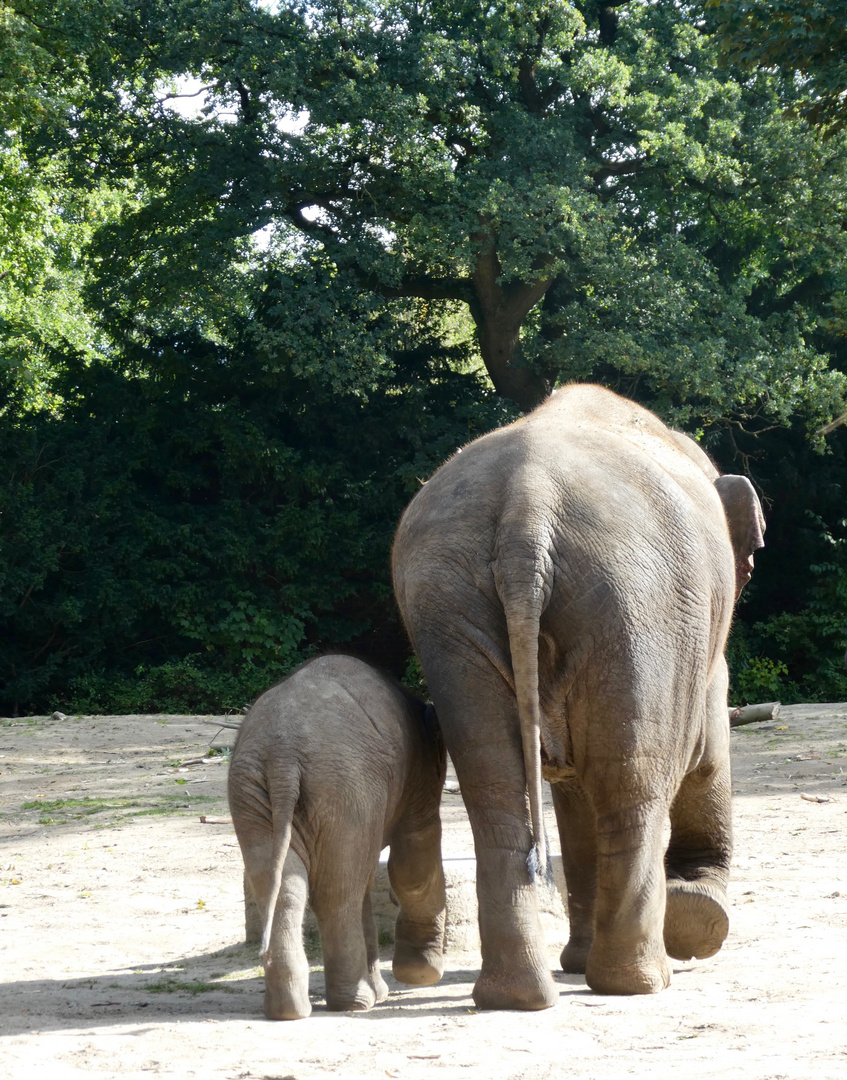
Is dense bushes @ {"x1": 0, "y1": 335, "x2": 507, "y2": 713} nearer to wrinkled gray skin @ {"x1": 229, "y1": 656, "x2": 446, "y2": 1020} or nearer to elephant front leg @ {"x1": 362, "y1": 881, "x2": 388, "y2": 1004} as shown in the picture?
elephant front leg @ {"x1": 362, "y1": 881, "x2": 388, "y2": 1004}

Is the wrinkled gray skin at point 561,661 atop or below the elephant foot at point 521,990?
atop

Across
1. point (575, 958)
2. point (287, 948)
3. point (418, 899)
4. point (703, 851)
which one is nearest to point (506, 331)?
point (703, 851)

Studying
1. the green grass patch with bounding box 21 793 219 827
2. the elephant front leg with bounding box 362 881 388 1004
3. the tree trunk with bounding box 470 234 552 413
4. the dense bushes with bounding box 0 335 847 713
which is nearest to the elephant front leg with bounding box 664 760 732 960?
the elephant front leg with bounding box 362 881 388 1004

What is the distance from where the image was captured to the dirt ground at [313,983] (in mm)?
3375

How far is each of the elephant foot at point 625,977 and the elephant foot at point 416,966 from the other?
78 cm

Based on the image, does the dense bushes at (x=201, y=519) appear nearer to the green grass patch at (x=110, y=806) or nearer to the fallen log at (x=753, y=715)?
the fallen log at (x=753, y=715)

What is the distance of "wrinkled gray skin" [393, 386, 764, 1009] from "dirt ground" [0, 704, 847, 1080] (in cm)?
28

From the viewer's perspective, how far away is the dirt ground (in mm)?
3375

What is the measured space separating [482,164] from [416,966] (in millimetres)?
14378

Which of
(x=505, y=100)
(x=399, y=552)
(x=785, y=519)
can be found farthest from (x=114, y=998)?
(x=785, y=519)

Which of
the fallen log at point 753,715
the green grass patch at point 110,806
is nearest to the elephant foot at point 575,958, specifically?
the green grass patch at point 110,806

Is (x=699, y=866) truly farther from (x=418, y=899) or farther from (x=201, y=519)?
(x=201, y=519)

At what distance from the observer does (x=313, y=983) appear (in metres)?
4.75

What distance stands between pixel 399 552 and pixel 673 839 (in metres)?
1.71
